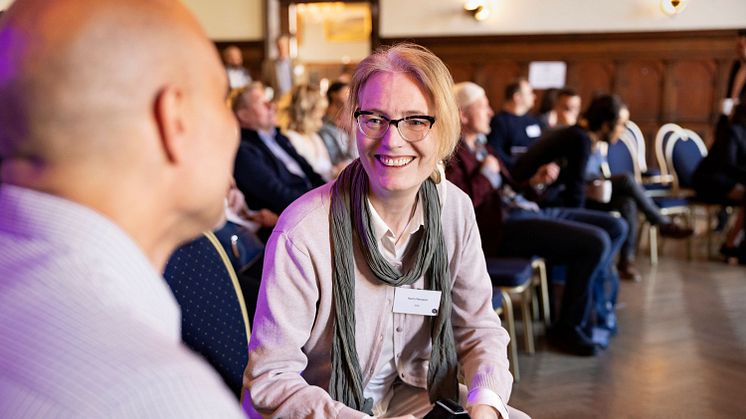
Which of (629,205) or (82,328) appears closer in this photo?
(82,328)

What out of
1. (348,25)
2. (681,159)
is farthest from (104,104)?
(348,25)

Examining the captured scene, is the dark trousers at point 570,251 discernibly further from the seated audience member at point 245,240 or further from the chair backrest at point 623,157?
the chair backrest at point 623,157

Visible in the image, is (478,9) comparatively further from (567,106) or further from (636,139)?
(567,106)

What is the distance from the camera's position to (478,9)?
9828 millimetres

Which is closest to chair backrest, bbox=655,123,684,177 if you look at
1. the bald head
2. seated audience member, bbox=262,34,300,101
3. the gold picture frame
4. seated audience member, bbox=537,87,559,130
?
seated audience member, bbox=537,87,559,130

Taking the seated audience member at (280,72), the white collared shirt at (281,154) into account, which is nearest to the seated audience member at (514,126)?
the white collared shirt at (281,154)

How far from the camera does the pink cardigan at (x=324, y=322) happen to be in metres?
1.33

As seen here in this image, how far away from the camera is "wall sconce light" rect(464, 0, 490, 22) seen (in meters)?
9.78

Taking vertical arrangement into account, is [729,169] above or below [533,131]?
below

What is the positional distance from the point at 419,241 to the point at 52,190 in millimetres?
1073

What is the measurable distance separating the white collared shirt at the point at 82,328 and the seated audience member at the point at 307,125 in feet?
13.6

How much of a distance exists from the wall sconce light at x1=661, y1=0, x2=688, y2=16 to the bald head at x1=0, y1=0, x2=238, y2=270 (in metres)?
9.90

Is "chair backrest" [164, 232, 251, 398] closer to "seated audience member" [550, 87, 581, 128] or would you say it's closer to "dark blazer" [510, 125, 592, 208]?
"dark blazer" [510, 125, 592, 208]

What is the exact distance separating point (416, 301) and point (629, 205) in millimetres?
4169
